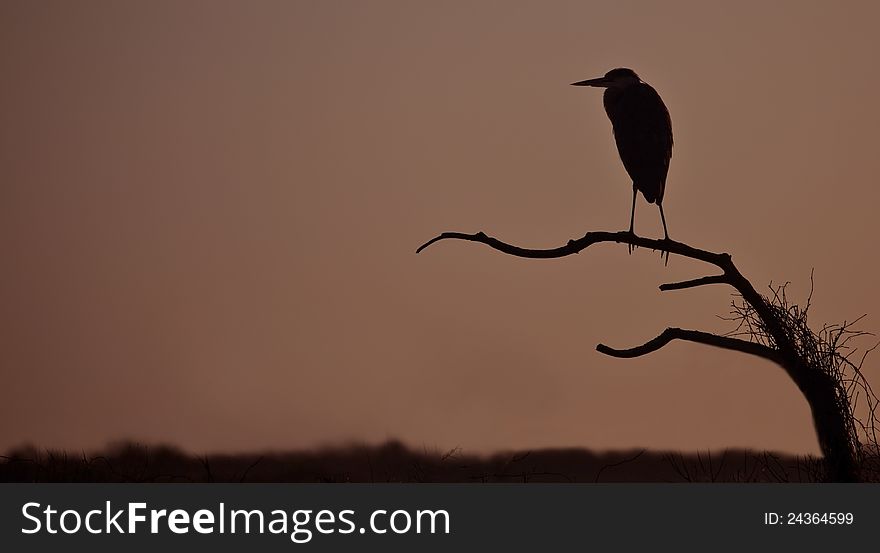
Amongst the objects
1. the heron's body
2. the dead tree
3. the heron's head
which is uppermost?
the heron's head

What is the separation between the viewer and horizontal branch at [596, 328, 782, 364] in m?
7.58

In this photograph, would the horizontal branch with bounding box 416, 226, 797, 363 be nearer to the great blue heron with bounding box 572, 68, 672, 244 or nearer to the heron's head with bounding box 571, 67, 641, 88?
the great blue heron with bounding box 572, 68, 672, 244

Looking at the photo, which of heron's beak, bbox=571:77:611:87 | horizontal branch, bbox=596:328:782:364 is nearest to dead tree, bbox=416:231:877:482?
horizontal branch, bbox=596:328:782:364

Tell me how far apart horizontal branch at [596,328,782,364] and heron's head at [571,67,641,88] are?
12.6 ft

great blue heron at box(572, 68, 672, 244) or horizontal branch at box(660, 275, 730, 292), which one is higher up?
great blue heron at box(572, 68, 672, 244)

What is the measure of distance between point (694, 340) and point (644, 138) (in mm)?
3064

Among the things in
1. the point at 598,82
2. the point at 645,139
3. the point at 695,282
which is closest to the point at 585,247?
the point at 695,282

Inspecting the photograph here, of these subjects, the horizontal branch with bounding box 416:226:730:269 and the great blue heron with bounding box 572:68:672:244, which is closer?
the horizontal branch with bounding box 416:226:730:269

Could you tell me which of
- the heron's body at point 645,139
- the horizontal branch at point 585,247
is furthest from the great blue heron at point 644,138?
the horizontal branch at point 585,247

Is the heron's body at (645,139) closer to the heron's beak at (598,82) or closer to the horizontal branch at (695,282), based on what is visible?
the heron's beak at (598,82)

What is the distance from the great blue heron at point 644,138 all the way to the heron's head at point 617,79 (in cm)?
27

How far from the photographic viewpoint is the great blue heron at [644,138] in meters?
10.2

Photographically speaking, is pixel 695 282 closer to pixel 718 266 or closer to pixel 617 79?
pixel 718 266
